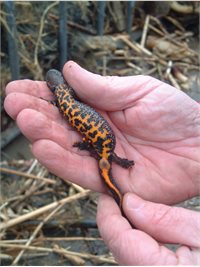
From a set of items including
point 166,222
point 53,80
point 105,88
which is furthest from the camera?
point 53,80

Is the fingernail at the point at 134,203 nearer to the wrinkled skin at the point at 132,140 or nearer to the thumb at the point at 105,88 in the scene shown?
the wrinkled skin at the point at 132,140

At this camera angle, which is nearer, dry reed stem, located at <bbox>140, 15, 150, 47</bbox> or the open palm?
the open palm

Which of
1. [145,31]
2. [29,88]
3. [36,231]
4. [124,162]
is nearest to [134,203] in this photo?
[124,162]

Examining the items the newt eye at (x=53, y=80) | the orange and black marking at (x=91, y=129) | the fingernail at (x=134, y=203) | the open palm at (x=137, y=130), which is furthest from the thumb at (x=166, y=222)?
the newt eye at (x=53, y=80)

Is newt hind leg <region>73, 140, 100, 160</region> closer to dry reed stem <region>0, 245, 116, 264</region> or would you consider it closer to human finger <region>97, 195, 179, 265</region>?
human finger <region>97, 195, 179, 265</region>

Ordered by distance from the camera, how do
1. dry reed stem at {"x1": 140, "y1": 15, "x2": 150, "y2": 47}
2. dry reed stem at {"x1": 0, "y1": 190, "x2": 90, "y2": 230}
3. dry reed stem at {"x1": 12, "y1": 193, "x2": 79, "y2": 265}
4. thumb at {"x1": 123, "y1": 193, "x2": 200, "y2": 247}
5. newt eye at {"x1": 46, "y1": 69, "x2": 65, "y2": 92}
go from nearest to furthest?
thumb at {"x1": 123, "y1": 193, "x2": 200, "y2": 247}, newt eye at {"x1": 46, "y1": 69, "x2": 65, "y2": 92}, dry reed stem at {"x1": 12, "y1": 193, "x2": 79, "y2": 265}, dry reed stem at {"x1": 0, "y1": 190, "x2": 90, "y2": 230}, dry reed stem at {"x1": 140, "y1": 15, "x2": 150, "y2": 47}

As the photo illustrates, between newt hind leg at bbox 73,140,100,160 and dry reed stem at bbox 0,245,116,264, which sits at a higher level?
newt hind leg at bbox 73,140,100,160

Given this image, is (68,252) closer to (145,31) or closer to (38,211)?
(38,211)

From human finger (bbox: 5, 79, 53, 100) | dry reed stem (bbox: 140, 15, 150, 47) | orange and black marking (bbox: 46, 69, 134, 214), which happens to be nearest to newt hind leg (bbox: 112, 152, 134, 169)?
orange and black marking (bbox: 46, 69, 134, 214)
